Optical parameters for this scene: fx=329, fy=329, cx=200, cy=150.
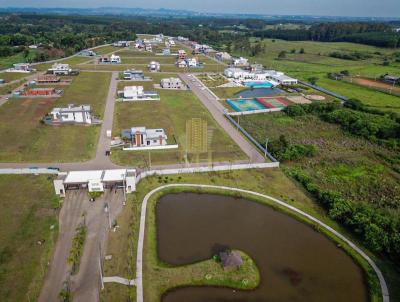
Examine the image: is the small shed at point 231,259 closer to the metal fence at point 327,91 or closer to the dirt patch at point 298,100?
the dirt patch at point 298,100

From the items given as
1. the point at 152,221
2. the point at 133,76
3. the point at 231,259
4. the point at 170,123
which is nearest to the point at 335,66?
the point at 133,76

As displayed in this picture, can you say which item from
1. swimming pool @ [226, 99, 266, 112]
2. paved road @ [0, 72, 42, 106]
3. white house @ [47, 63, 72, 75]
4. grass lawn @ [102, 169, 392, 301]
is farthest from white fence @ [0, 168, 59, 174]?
white house @ [47, 63, 72, 75]

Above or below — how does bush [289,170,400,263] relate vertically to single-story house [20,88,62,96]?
below

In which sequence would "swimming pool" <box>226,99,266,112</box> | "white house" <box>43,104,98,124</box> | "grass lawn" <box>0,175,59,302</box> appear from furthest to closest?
"swimming pool" <box>226,99,266,112</box>, "white house" <box>43,104,98,124</box>, "grass lawn" <box>0,175,59,302</box>

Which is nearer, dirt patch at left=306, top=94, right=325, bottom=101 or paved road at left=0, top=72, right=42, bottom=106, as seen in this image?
paved road at left=0, top=72, right=42, bottom=106

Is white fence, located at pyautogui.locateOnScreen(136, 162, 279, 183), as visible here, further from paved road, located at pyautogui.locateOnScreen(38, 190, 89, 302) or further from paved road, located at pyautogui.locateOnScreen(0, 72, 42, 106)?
paved road, located at pyautogui.locateOnScreen(0, 72, 42, 106)

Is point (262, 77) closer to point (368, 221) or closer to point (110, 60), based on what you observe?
point (110, 60)

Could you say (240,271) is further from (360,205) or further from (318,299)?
(360,205)
